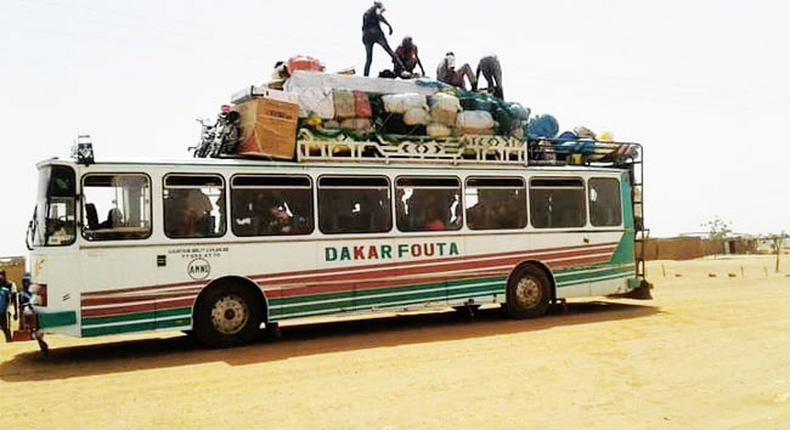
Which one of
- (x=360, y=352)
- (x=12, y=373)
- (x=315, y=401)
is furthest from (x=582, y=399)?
(x=12, y=373)

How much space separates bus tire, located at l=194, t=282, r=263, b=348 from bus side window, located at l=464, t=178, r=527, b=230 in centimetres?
395

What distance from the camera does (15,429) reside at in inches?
260

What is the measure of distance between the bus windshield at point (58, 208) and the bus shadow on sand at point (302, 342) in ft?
5.29

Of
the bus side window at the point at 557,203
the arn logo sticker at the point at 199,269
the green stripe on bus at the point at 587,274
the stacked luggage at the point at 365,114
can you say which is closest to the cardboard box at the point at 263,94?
the stacked luggage at the point at 365,114

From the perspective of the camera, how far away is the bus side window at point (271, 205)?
10805mm

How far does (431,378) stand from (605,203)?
24.8 ft

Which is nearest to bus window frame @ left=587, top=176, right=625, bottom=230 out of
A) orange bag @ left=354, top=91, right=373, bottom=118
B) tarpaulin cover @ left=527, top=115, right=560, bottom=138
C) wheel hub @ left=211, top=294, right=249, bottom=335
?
tarpaulin cover @ left=527, top=115, right=560, bottom=138

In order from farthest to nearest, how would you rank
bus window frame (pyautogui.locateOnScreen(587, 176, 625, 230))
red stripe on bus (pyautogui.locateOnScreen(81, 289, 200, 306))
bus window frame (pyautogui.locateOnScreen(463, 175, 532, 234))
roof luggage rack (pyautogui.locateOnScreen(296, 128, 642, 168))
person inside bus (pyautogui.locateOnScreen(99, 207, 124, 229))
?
bus window frame (pyautogui.locateOnScreen(587, 176, 625, 230))
bus window frame (pyautogui.locateOnScreen(463, 175, 532, 234))
roof luggage rack (pyautogui.locateOnScreen(296, 128, 642, 168))
person inside bus (pyautogui.locateOnScreen(99, 207, 124, 229))
red stripe on bus (pyautogui.locateOnScreen(81, 289, 200, 306))

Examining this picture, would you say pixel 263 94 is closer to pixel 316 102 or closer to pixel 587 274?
pixel 316 102

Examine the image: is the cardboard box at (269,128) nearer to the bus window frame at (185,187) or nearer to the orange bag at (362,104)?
the bus window frame at (185,187)

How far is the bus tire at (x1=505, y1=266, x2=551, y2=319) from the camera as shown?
13.4 m

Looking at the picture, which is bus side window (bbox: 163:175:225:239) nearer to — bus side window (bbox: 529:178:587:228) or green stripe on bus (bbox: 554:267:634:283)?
bus side window (bbox: 529:178:587:228)

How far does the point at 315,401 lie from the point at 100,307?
399cm

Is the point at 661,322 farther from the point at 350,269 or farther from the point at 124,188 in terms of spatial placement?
the point at 124,188
